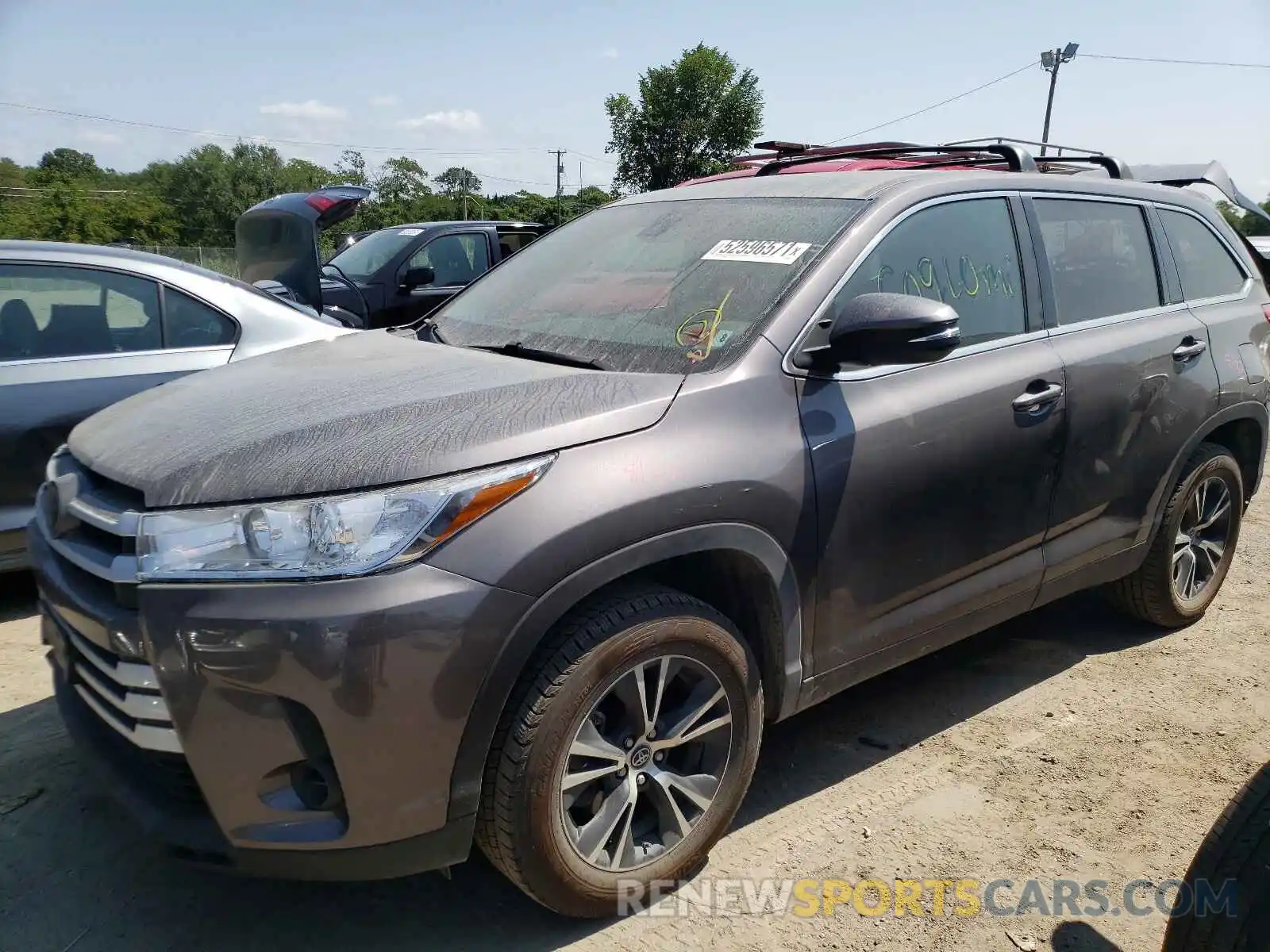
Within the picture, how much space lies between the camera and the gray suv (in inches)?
74.0

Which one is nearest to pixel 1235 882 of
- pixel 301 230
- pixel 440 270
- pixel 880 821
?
pixel 880 821

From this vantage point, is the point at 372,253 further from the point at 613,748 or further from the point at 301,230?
the point at 613,748

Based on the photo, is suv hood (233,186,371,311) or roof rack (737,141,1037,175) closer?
roof rack (737,141,1037,175)

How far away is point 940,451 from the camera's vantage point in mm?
2723

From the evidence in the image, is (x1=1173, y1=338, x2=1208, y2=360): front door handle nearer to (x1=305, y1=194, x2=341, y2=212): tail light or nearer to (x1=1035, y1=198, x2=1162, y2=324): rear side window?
(x1=1035, y1=198, x2=1162, y2=324): rear side window

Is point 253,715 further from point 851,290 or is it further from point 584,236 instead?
point 584,236

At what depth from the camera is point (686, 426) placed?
7.41ft

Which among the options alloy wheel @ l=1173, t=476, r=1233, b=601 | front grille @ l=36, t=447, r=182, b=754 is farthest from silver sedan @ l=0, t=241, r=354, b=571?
alloy wheel @ l=1173, t=476, r=1233, b=601

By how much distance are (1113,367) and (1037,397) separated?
19.6 inches

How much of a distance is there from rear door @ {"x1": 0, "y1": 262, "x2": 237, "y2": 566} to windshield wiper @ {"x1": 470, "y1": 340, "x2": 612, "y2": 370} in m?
1.97

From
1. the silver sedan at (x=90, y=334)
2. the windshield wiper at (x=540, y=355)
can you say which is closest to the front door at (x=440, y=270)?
the silver sedan at (x=90, y=334)

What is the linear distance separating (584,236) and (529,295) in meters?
0.41

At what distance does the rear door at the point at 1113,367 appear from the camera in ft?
10.5

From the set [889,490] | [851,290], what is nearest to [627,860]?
[889,490]
